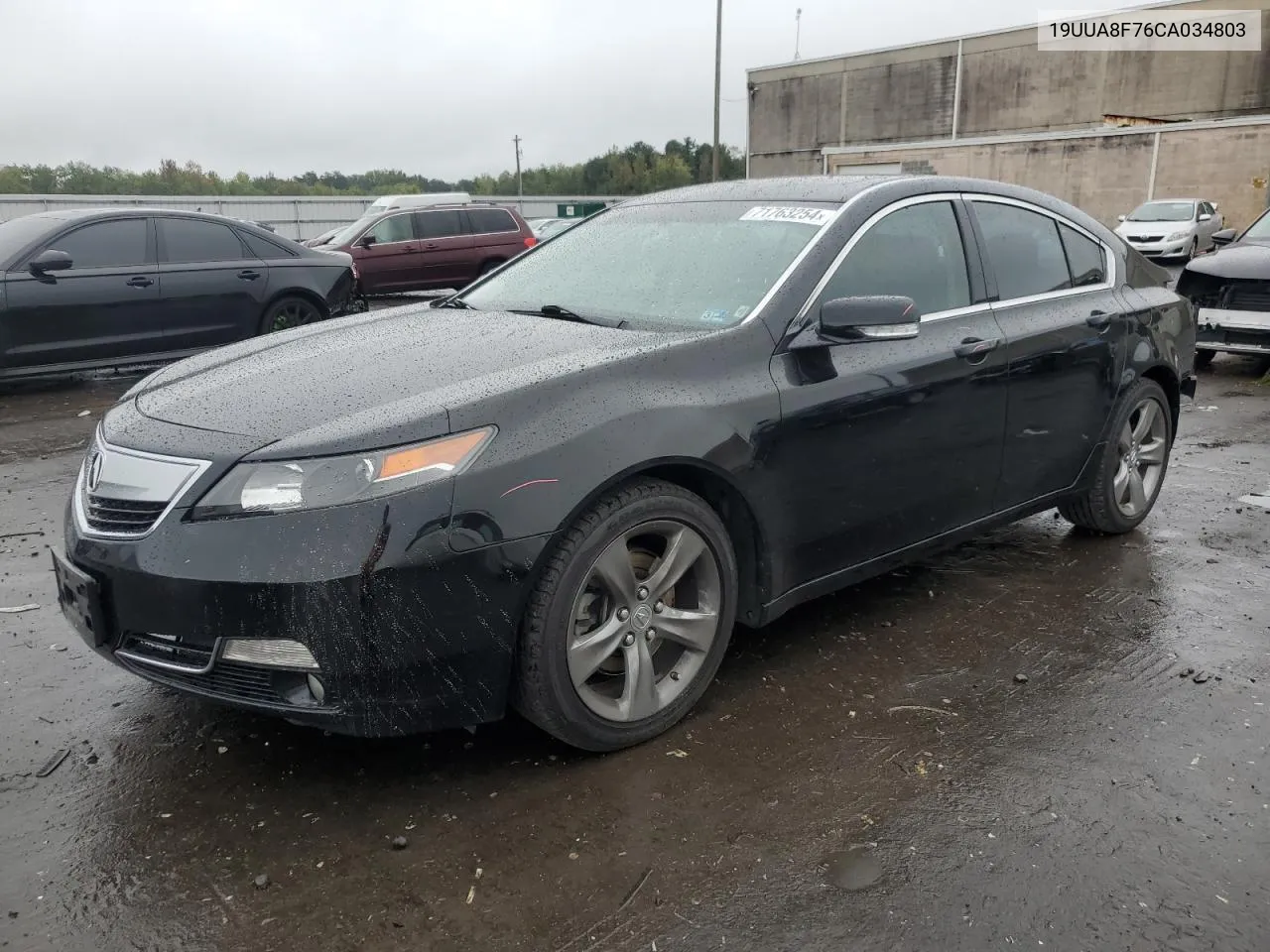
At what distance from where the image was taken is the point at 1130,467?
4.71 meters

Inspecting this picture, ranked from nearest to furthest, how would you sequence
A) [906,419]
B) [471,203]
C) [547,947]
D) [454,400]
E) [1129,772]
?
[547,947] → [454,400] → [1129,772] → [906,419] → [471,203]

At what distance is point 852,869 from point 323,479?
5.26 feet

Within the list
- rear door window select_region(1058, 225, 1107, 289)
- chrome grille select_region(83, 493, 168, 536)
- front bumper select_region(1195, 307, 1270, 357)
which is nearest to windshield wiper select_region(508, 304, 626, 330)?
chrome grille select_region(83, 493, 168, 536)

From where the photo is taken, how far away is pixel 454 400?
8.52ft

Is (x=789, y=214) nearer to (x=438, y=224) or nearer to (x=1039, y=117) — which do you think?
(x=438, y=224)

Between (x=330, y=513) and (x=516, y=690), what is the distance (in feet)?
2.32

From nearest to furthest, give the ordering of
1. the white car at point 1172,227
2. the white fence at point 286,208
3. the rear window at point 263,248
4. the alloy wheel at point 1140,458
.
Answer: the alloy wheel at point 1140,458 < the rear window at point 263,248 < the white car at point 1172,227 < the white fence at point 286,208

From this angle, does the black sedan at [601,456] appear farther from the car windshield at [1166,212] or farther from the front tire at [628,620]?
the car windshield at [1166,212]

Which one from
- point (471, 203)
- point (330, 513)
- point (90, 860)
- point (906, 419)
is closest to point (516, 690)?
point (330, 513)

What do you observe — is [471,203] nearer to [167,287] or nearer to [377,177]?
[167,287]

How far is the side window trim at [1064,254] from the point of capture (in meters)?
3.93

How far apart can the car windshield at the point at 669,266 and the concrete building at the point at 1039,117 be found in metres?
23.9

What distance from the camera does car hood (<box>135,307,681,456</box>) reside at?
2.54m

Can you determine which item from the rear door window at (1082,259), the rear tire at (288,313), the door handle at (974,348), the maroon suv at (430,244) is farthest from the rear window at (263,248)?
the door handle at (974,348)
